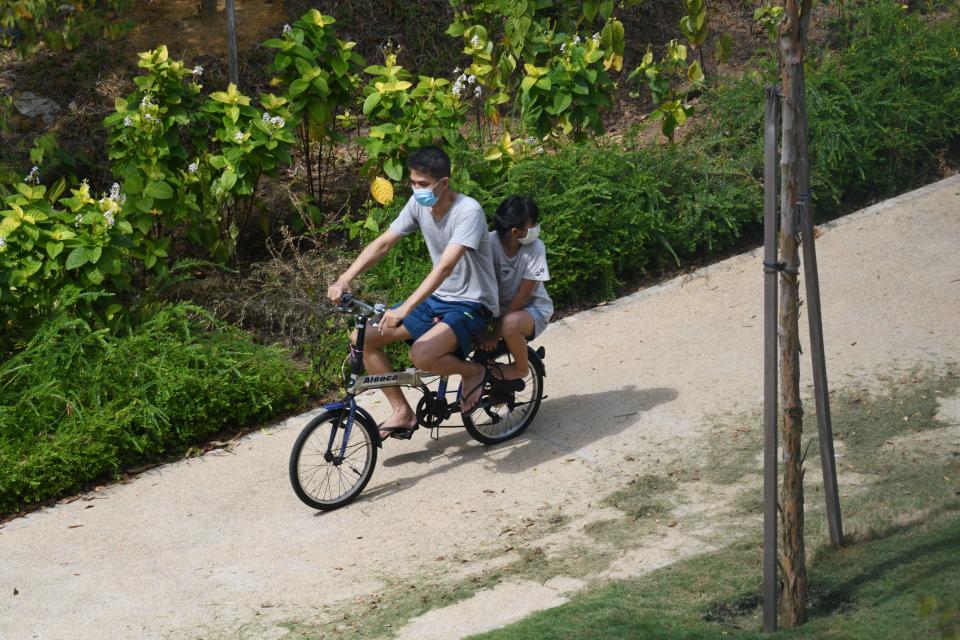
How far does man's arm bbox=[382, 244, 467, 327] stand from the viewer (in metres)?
5.66

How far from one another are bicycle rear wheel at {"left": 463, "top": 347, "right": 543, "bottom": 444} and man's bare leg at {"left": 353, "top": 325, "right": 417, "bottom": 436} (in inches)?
14.1

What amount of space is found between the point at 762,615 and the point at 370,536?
2068mm

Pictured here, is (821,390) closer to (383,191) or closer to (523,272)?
(523,272)

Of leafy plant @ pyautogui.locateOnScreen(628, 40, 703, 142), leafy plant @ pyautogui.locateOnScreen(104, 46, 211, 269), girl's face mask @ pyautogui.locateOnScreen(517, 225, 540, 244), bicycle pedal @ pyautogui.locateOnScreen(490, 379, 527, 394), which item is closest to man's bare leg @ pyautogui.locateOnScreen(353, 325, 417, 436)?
bicycle pedal @ pyautogui.locateOnScreen(490, 379, 527, 394)

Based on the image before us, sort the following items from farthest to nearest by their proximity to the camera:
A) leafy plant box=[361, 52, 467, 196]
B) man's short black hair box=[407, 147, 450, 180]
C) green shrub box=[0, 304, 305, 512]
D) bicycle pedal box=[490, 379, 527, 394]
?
leafy plant box=[361, 52, 467, 196]
green shrub box=[0, 304, 305, 512]
bicycle pedal box=[490, 379, 527, 394]
man's short black hair box=[407, 147, 450, 180]

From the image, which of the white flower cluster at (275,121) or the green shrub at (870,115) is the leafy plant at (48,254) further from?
the green shrub at (870,115)

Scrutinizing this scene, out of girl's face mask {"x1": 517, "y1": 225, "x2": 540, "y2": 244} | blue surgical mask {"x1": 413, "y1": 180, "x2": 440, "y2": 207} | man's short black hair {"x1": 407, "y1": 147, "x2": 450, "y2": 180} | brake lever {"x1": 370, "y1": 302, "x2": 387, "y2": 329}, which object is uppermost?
man's short black hair {"x1": 407, "y1": 147, "x2": 450, "y2": 180}

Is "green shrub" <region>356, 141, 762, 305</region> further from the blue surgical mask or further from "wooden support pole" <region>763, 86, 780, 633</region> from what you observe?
"wooden support pole" <region>763, 86, 780, 633</region>

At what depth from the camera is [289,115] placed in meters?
8.32

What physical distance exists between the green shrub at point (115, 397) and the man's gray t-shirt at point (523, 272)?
1.73m

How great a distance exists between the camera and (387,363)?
6145 mm

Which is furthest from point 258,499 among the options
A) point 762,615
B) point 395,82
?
point 395,82

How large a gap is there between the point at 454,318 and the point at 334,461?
948 millimetres

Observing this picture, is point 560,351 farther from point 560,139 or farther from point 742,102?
point 742,102
